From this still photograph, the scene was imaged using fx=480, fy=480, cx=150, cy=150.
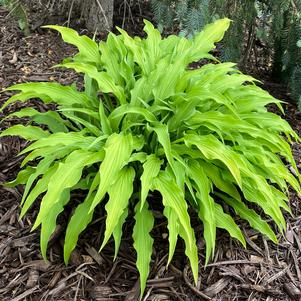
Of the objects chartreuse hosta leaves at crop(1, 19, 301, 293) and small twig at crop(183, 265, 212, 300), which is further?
small twig at crop(183, 265, 212, 300)

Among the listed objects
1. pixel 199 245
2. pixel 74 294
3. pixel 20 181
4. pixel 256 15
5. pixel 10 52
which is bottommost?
pixel 74 294

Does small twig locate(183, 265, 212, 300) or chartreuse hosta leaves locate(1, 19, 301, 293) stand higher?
chartreuse hosta leaves locate(1, 19, 301, 293)

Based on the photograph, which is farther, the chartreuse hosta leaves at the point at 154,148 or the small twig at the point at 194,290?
the small twig at the point at 194,290

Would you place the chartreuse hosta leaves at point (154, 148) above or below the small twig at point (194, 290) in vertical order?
above

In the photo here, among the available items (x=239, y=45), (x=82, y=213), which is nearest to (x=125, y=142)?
(x=82, y=213)

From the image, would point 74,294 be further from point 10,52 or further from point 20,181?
point 10,52

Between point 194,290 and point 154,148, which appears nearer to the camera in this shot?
point 194,290

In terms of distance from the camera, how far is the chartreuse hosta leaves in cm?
226

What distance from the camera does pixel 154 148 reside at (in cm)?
258

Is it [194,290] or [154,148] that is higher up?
[154,148]

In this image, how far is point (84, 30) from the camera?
411cm

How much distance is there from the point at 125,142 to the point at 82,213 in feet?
1.37

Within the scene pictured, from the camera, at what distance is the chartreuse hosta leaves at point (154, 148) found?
2.26 meters

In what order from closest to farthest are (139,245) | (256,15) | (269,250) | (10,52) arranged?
(139,245) → (269,250) → (256,15) → (10,52)
